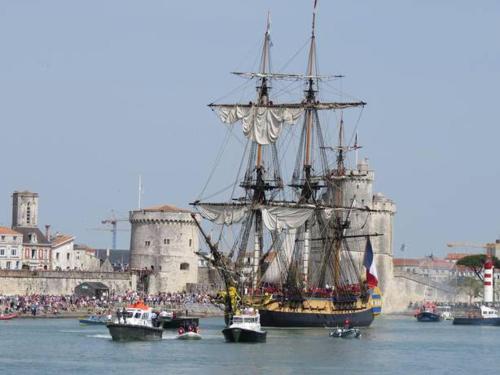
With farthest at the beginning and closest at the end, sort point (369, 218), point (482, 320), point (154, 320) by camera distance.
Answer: point (369, 218)
point (482, 320)
point (154, 320)

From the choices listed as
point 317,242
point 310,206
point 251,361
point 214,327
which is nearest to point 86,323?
point 214,327

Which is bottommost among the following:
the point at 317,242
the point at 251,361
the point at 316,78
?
the point at 251,361

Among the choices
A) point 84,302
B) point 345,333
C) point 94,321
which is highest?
point 84,302

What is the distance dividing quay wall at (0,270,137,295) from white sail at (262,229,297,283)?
18.8m

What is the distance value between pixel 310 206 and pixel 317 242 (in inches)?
733

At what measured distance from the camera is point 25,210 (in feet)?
557

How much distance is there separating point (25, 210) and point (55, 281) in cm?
2939

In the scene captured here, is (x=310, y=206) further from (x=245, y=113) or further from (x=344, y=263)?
(x=344, y=263)

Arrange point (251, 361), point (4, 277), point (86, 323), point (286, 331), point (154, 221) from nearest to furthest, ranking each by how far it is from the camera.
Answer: point (251, 361) → point (286, 331) → point (86, 323) → point (4, 277) → point (154, 221)

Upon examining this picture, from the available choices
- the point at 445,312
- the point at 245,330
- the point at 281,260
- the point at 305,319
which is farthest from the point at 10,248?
the point at 245,330

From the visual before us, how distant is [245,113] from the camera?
393ft

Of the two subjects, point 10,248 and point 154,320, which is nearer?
point 154,320

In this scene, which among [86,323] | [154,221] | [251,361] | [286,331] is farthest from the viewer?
[154,221]

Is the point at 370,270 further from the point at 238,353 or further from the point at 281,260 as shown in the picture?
the point at 238,353
